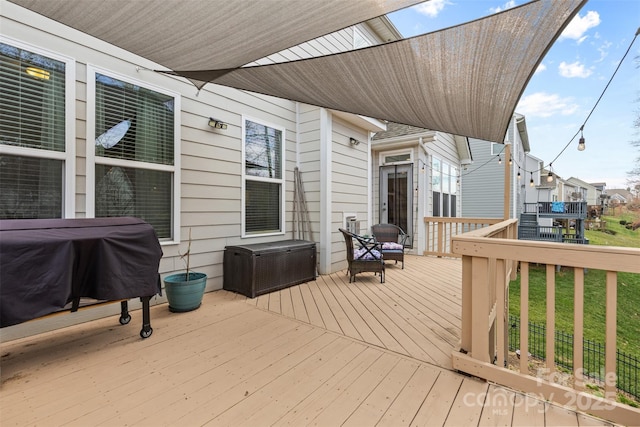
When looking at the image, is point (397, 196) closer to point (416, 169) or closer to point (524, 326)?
point (416, 169)

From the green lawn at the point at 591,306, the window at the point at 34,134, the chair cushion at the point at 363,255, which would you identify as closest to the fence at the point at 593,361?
the green lawn at the point at 591,306

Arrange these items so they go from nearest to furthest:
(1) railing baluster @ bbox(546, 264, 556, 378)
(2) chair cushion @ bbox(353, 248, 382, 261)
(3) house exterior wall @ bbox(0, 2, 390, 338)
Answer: (1) railing baluster @ bbox(546, 264, 556, 378) → (3) house exterior wall @ bbox(0, 2, 390, 338) → (2) chair cushion @ bbox(353, 248, 382, 261)

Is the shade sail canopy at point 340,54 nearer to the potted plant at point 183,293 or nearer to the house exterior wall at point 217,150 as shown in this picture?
the house exterior wall at point 217,150

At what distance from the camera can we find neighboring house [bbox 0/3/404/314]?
2.51 metres

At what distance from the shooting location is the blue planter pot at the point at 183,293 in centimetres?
318

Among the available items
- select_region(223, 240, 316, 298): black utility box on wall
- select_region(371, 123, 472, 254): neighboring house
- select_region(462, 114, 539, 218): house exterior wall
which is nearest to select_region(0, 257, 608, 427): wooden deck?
select_region(223, 240, 316, 298): black utility box on wall

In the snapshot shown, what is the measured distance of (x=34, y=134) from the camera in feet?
8.34

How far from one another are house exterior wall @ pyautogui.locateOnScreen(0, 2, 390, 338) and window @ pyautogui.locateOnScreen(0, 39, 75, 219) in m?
0.06

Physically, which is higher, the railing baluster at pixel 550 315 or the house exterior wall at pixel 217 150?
the house exterior wall at pixel 217 150

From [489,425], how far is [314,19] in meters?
2.69

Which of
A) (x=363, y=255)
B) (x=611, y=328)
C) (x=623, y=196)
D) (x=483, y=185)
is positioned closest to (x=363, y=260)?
(x=363, y=255)

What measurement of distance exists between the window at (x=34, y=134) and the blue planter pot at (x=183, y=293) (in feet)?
4.12

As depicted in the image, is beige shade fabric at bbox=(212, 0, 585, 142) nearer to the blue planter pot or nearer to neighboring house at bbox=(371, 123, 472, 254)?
the blue planter pot

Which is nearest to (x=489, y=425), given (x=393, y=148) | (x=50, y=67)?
(x=50, y=67)
